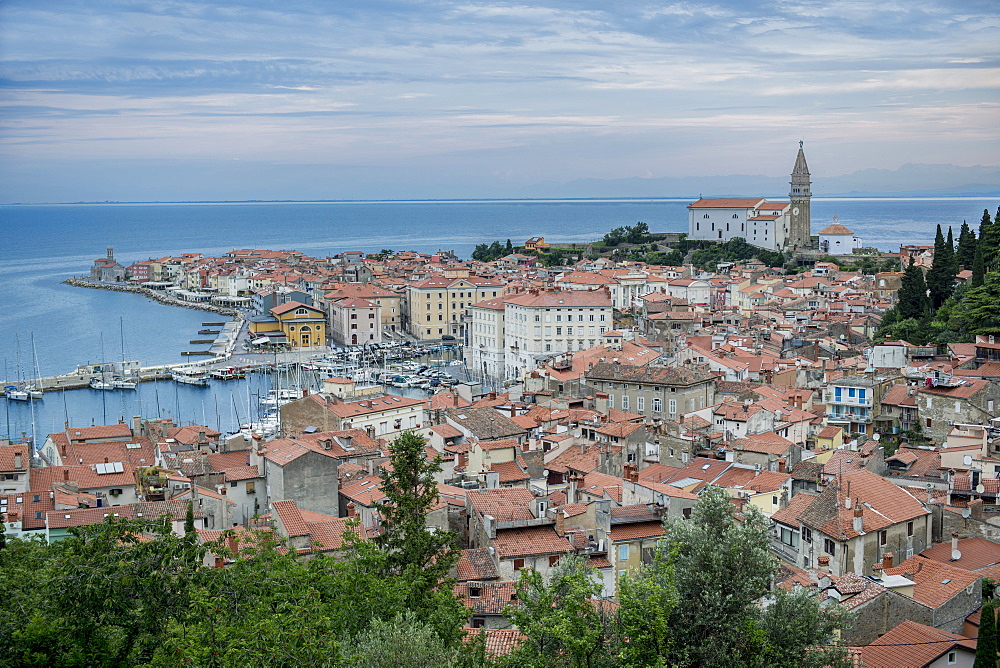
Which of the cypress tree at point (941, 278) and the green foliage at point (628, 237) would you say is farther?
the green foliage at point (628, 237)

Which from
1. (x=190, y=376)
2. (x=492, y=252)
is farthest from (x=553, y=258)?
(x=190, y=376)

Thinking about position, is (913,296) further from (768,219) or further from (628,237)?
(628,237)

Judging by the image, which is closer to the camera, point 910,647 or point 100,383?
point 910,647

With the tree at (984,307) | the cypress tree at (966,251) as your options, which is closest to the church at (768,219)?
the cypress tree at (966,251)

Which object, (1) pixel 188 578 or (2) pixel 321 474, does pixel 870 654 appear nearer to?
(1) pixel 188 578

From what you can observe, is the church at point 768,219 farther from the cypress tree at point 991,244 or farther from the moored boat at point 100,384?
the moored boat at point 100,384

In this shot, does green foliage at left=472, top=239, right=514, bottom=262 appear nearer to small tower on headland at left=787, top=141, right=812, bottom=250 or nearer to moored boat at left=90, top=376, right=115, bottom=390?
small tower on headland at left=787, top=141, right=812, bottom=250

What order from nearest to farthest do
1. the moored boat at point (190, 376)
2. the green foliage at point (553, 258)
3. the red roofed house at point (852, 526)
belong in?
the red roofed house at point (852, 526) < the moored boat at point (190, 376) < the green foliage at point (553, 258)

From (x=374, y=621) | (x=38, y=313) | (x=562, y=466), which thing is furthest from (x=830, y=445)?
(x=38, y=313)
